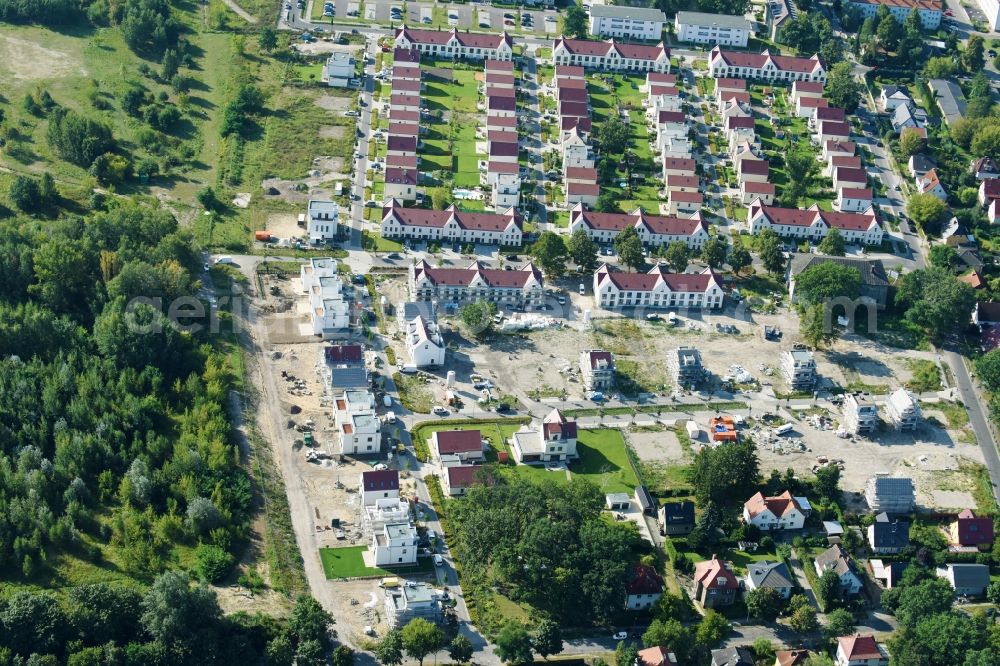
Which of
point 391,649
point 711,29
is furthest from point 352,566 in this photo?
point 711,29

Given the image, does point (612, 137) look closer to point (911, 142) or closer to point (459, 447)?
point (911, 142)

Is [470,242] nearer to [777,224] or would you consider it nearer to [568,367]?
[568,367]

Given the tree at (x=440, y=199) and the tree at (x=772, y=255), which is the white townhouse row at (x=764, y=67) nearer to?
the tree at (x=772, y=255)

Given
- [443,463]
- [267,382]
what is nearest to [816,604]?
[443,463]

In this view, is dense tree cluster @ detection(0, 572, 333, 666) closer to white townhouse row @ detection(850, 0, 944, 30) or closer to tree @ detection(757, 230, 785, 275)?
tree @ detection(757, 230, 785, 275)

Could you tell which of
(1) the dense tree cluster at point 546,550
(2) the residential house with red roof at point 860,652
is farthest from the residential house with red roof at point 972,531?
(1) the dense tree cluster at point 546,550
